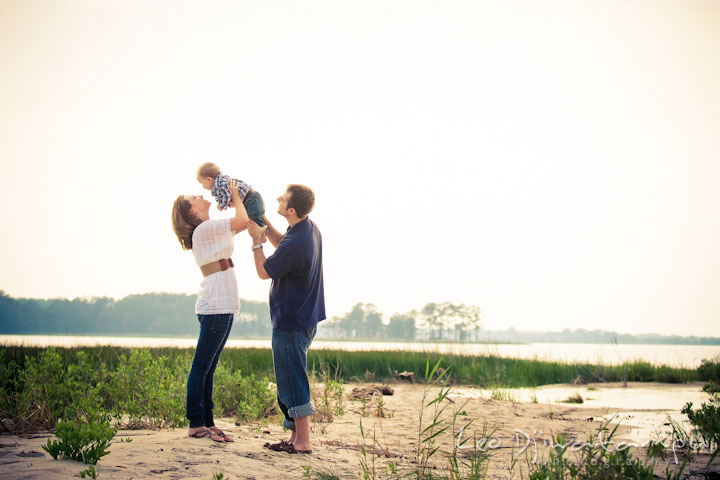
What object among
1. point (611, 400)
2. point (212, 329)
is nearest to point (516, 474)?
point (212, 329)

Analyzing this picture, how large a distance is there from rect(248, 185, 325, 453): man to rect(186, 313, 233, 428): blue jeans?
0.42 m

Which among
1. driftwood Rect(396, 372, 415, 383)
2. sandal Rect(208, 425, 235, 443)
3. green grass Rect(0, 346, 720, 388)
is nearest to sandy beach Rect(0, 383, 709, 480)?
sandal Rect(208, 425, 235, 443)

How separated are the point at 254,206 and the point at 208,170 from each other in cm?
55

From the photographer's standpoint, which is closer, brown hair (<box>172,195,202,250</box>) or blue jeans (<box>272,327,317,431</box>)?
blue jeans (<box>272,327,317,431</box>)

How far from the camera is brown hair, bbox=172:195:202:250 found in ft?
14.7

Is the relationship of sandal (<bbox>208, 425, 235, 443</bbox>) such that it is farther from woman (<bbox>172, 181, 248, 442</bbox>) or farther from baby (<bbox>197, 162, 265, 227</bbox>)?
baby (<bbox>197, 162, 265, 227</bbox>)

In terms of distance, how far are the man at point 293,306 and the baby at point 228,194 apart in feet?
0.54

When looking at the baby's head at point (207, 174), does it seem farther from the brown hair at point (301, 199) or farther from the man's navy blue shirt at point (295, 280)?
the man's navy blue shirt at point (295, 280)

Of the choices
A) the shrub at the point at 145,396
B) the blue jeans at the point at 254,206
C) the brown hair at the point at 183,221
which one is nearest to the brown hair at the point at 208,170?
the brown hair at the point at 183,221

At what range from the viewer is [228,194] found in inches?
→ 173

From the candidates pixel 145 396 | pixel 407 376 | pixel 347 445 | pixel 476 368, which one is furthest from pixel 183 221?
pixel 476 368

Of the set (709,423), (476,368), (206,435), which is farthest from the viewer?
(476,368)

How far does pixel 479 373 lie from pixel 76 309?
9834cm

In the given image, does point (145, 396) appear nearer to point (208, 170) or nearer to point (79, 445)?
point (79, 445)
